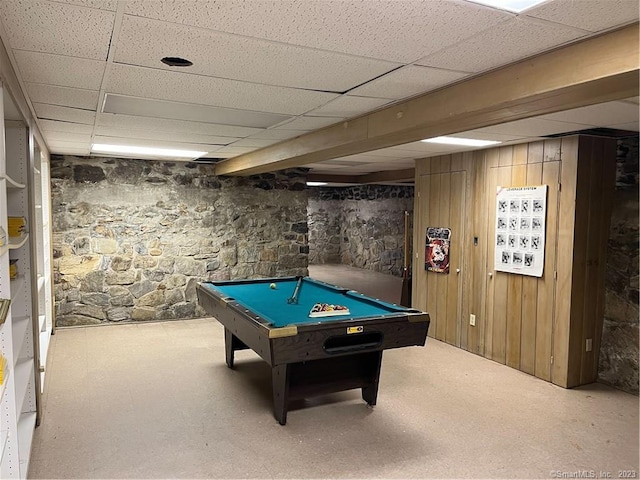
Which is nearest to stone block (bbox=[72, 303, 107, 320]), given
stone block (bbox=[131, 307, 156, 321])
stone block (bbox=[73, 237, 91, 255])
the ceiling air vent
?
stone block (bbox=[131, 307, 156, 321])

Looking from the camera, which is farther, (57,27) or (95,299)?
(95,299)

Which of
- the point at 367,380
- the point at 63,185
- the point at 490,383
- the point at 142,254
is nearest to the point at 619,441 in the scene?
the point at 490,383

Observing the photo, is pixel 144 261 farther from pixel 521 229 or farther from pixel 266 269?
pixel 521 229

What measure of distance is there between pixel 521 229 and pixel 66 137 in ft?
13.1

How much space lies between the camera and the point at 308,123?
312cm

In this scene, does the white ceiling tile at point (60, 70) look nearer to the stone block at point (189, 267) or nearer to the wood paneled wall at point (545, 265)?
the wood paneled wall at point (545, 265)

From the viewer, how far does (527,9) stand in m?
1.38

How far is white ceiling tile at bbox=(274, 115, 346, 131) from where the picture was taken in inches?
116

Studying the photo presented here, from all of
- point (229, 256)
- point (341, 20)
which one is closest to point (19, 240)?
point (341, 20)

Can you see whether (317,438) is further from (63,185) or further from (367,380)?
(63,185)

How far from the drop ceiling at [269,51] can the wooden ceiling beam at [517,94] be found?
2.1 inches

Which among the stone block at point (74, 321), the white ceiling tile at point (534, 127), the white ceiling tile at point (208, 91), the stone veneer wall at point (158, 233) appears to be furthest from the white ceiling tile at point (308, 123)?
the stone block at point (74, 321)

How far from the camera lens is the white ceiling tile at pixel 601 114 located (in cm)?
259

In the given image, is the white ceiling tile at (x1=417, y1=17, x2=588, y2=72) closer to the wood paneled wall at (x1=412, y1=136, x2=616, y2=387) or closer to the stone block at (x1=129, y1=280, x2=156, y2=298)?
the wood paneled wall at (x1=412, y1=136, x2=616, y2=387)
